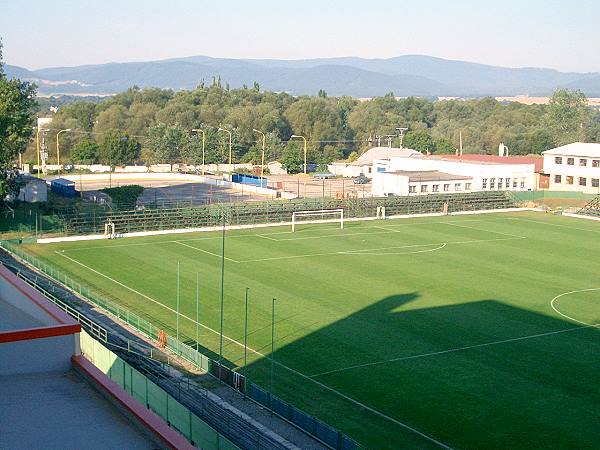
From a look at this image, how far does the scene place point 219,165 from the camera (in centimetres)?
9912

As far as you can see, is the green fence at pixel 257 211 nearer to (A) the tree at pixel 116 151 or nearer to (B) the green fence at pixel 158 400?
(B) the green fence at pixel 158 400

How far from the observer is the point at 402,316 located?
3162cm

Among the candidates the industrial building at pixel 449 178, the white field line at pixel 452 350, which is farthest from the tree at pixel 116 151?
the white field line at pixel 452 350

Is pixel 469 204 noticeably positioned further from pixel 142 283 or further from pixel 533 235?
pixel 142 283

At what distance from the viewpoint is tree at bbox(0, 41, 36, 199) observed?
158 feet

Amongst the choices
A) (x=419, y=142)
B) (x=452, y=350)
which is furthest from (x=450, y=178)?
(x=452, y=350)

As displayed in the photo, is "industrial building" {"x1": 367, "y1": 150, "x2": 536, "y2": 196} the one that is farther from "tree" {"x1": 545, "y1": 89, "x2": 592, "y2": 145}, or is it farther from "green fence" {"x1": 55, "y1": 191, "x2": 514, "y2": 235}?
"tree" {"x1": 545, "y1": 89, "x2": 592, "y2": 145}

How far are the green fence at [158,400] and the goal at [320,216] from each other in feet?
106

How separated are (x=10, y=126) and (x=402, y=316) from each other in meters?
28.0

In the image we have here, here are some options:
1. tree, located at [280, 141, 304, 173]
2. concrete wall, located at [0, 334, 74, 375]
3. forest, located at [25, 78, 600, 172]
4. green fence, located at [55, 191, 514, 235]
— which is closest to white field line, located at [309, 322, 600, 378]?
concrete wall, located at [0, 334, 74, 375]

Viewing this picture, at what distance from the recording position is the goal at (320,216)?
54438 mm

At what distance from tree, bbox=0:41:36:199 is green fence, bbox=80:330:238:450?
2825 centimetres

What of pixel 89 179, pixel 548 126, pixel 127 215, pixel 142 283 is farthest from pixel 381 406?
pixel 548 126

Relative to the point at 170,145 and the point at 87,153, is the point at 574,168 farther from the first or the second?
the point at 87,153
